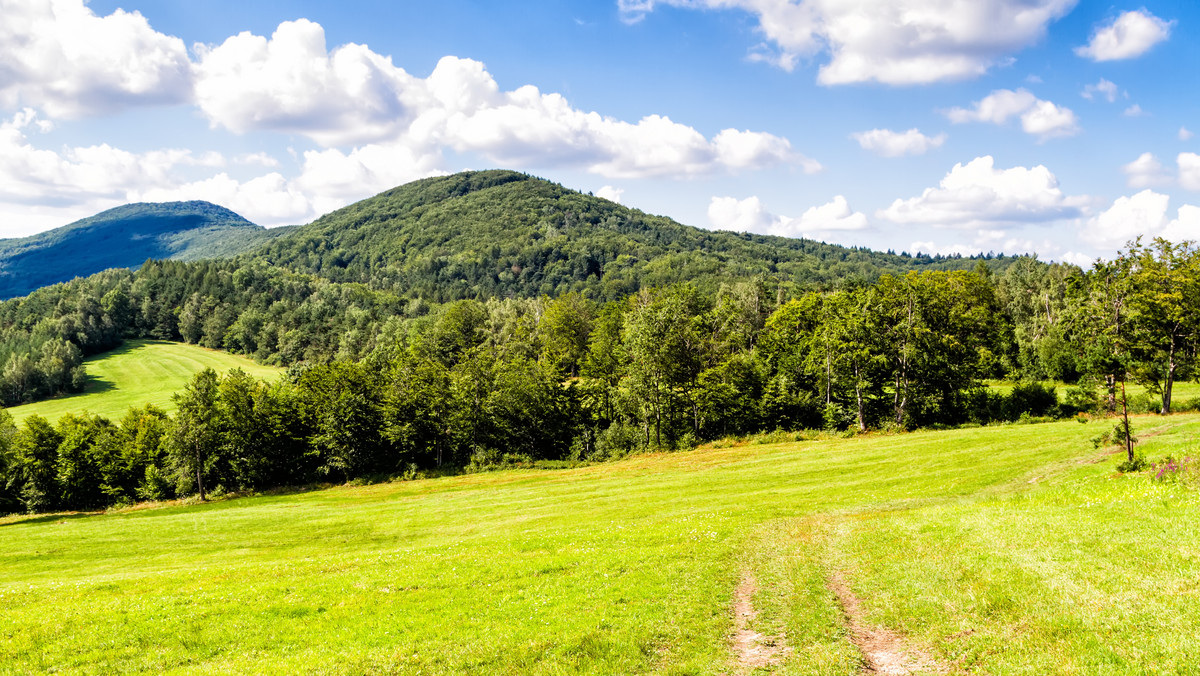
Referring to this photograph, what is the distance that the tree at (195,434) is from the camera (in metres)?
68.8

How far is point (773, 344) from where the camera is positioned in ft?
274

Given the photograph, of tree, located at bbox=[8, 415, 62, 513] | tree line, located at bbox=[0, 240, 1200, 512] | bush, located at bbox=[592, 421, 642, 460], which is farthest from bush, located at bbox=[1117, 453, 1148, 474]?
tree, located at bbox=[8, 415, 62, 513]

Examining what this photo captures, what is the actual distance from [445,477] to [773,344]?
47957mm

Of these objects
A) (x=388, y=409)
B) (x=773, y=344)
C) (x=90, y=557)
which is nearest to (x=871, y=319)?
(x=773, y=344)

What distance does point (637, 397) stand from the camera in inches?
3024

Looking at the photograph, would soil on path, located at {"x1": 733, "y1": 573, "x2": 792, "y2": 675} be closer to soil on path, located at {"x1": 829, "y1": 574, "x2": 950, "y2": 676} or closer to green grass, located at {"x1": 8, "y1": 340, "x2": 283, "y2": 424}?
soil on path, located at {"x1": 829, "y1": 574, "x2": 950, "y2": 676}

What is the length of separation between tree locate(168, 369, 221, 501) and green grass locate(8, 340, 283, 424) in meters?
57.1

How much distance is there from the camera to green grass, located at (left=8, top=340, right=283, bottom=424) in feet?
431

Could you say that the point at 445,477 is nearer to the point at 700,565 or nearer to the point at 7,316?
the point at 700,565

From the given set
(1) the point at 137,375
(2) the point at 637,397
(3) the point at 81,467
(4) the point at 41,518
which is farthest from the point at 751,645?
(1) the point at 137,375

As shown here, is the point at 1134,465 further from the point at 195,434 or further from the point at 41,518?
the point at 41,518

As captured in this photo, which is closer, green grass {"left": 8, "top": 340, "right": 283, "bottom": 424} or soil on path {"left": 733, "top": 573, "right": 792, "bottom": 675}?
soil on path {"left": 733, "top": 573, "right": 792, "bottom": 675}

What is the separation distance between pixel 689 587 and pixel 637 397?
2241 inches

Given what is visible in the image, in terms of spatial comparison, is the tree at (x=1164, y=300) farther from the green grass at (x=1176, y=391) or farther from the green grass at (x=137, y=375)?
the green grass at (x=137, y=375)
